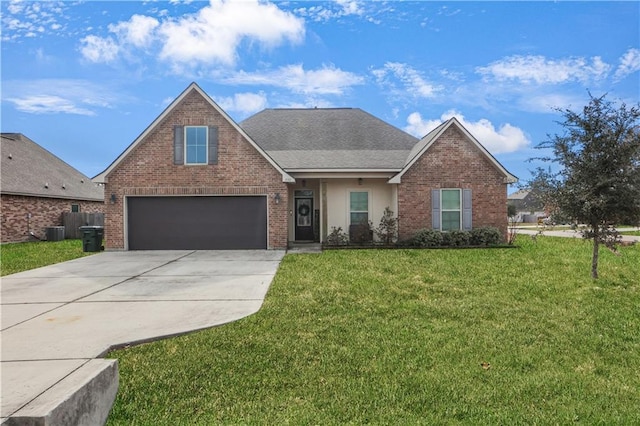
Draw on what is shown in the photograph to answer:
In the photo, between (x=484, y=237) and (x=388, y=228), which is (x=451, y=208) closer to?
(x=484, y=237)

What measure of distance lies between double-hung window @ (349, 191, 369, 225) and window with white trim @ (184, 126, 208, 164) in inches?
251

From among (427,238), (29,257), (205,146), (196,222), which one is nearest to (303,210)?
(196,222)

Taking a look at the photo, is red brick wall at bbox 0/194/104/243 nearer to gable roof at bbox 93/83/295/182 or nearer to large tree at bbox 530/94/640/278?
gable roof at bbox 93/83/295/182

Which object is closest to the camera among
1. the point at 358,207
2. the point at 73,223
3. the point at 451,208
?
the point at 451,208

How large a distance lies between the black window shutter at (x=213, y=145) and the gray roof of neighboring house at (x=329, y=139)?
173 centimetres

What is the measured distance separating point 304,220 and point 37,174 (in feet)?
56.1

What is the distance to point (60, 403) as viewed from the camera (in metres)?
2.84

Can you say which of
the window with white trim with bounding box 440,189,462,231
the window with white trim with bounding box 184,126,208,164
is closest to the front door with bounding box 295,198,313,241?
the window with white trim with bounding box 184,126,208,164

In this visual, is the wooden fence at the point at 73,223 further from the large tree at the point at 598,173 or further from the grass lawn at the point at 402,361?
the large tree at the point at 598,173

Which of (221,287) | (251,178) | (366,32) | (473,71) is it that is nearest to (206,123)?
(251,178)

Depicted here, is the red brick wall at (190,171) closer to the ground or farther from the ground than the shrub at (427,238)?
farther from the ground

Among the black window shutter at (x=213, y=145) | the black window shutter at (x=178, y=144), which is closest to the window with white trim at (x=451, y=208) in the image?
the black window shutter at (x=213, y=145)

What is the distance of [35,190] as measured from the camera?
20.5 metres

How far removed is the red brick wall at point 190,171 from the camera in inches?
580
